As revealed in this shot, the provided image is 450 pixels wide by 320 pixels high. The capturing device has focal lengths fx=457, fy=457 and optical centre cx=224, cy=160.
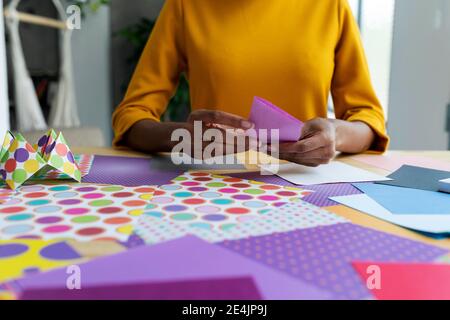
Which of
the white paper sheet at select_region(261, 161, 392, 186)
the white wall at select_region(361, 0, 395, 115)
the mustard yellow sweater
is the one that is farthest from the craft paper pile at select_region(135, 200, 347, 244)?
the white wall at select_region(361, 0, 395, 115)

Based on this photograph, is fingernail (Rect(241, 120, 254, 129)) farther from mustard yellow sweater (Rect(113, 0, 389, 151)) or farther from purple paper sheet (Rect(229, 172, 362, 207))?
mustard yellow sweater (Rect(113, 0, 389, 151))

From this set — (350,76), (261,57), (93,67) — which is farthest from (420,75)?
(93,67)

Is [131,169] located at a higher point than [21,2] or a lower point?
lower

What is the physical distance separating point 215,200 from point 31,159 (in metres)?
0.28

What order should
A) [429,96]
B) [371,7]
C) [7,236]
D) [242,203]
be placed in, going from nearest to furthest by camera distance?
1. [7,236]
2. [242,203]
3. [429,96]
4. [371,7]

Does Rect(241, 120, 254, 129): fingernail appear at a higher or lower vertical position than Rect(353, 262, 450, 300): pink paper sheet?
higher

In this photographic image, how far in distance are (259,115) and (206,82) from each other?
40cm

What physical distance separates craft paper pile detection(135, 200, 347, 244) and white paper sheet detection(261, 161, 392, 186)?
0.53 feet

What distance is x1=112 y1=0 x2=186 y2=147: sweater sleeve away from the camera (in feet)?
3.46

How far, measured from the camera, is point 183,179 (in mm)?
691

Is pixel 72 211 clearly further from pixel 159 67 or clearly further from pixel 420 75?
pixel 420 75

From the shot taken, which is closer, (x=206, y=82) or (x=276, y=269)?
(x=276, y=269)

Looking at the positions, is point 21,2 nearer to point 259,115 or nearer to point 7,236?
point 259,115
